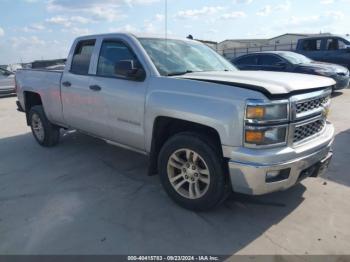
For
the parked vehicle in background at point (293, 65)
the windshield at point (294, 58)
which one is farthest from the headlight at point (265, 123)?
the windshield at point (294, 58)

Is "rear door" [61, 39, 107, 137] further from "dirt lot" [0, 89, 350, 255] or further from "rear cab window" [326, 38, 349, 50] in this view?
"rear cab window" [326, 38, 349, 50]

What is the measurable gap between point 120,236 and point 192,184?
906mm

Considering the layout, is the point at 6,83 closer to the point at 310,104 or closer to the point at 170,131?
the point at 170,131

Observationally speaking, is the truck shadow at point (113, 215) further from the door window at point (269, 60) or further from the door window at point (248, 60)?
the door window at point (248, 60)

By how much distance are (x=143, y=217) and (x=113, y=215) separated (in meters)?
0.33

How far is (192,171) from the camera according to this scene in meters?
3.60

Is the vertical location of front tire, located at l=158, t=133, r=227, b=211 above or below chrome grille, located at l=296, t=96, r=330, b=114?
below

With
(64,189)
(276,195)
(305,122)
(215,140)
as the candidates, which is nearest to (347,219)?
(276,195)

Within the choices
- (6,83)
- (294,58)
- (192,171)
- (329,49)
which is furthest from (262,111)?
(6,83)

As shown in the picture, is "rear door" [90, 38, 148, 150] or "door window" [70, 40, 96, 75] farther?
"door window" [70, 40, 96, 75]

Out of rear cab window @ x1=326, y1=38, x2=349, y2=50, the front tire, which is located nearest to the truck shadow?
the front tire

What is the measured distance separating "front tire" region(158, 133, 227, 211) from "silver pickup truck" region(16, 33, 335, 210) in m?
0.01

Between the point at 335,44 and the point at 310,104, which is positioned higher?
the point at 335,44

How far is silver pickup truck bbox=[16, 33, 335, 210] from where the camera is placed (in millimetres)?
3064
